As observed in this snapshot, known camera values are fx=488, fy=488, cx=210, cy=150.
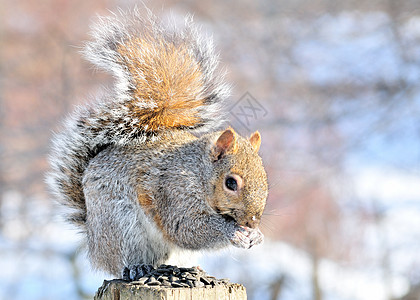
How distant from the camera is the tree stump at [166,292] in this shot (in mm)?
1340

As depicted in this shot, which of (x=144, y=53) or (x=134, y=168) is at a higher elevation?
(x=144, y=53)

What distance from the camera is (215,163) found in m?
1.90

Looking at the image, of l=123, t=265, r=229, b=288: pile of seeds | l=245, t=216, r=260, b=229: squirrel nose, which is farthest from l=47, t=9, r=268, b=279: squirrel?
l=123, t=265, r=229, b=288: pile of seeds

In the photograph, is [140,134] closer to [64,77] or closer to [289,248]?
[64,77]

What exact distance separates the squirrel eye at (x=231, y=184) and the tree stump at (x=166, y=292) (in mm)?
393

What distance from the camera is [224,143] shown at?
1.88 metres

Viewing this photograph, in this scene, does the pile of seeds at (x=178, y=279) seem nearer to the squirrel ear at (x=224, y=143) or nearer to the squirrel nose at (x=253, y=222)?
the squirrel nose at (x=253, y=222)

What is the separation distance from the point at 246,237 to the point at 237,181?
201mm

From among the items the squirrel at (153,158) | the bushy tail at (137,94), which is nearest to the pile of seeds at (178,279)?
the squirrel at (153,158)

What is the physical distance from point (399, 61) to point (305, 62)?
124cm

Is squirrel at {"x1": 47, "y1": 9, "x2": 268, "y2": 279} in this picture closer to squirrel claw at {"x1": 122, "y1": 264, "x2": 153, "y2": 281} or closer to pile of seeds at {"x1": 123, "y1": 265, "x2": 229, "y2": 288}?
squirrel claw at {"x1": 122, "y1": 264, "x2": 153, "y2": 281}

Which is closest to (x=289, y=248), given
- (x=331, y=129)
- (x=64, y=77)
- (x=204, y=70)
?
(x=331, y=129)

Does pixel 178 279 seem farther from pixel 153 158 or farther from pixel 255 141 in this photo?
pixel 255 141

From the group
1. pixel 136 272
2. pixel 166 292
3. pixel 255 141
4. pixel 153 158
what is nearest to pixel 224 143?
pixel 255 141
